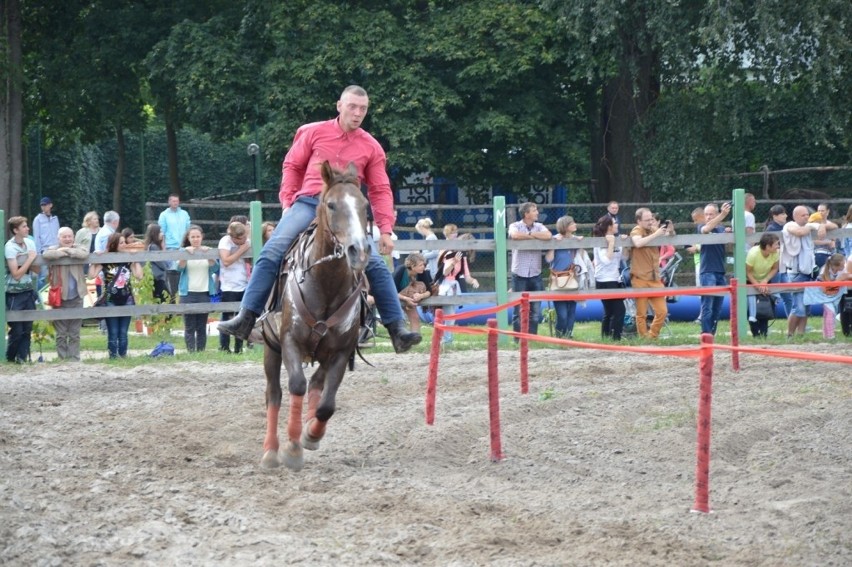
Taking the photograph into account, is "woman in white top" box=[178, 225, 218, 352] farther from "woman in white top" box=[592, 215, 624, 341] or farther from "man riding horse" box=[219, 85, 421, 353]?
"man riding horse" box=[219, 85, 421, 353]

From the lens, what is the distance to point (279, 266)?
900 centimetres

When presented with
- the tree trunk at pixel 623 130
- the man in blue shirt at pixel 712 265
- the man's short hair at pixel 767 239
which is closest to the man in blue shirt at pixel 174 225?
the man in blue shirt at pixel 712 265

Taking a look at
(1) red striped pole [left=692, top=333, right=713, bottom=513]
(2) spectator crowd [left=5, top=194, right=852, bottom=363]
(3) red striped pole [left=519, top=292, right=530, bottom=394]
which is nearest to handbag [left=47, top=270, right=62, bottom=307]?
(2) spectator crowd [left=5, top=194, right=852, bottom=363]

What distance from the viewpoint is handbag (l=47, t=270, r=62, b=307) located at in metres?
15.4

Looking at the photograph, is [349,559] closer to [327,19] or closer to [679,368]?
[679,368]

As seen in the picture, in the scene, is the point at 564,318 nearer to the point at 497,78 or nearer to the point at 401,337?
the point at 401,337

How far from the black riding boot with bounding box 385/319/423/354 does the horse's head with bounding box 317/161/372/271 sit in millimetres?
1096

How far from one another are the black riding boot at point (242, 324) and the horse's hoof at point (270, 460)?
1.00 m

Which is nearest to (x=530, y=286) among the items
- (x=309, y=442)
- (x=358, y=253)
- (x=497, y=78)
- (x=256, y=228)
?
(x=256, y=228)

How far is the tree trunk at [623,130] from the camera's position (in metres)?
29.6

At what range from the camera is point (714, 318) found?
649 inches

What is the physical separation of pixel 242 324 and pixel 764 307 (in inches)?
368

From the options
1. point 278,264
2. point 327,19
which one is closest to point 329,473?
point 278,264

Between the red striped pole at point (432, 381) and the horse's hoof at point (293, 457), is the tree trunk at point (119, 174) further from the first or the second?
the horse's hoof at point (293, 457)
